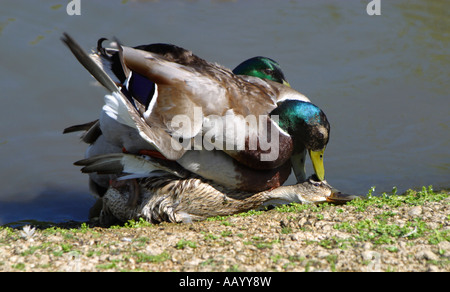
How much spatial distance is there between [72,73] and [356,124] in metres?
4.09

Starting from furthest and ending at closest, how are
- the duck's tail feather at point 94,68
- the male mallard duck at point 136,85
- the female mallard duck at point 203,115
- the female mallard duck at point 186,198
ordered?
the female mallard duck at point 186,198
the male mallard duck at point 136,85
the female mallard duck at point 203,115
the duck's tail feather at point 94,68

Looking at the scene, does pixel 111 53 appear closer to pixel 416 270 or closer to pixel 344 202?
pixel 344 202

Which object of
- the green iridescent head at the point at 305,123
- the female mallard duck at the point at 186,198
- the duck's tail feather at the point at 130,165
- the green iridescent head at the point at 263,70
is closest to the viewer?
the duck's tail feather at the point at 130,165

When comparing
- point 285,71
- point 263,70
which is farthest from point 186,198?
point 285,71

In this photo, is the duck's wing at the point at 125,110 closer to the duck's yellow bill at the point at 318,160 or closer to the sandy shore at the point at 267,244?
the sandy shore at the point at 267,244

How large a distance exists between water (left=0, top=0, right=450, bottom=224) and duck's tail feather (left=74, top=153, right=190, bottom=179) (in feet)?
4.12

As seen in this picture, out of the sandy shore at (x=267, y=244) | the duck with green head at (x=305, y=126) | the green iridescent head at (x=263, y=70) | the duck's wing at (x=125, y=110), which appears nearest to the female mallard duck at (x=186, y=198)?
the duck with green head at (x=305, y=126)

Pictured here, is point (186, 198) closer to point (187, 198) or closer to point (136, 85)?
point (187, 198)

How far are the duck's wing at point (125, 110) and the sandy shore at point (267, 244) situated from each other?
703 millimetres

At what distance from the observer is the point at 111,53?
5.27 meters

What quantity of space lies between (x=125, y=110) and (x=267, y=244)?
1.51 m

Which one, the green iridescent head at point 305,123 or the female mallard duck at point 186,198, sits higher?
the green iridescent head at point 305,123

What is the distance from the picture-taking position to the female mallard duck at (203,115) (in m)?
4.60

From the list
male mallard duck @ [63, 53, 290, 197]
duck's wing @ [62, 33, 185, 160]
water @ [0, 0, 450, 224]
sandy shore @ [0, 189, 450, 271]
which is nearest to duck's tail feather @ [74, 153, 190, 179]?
male mallard duck @ [63, 53, 290, 197]
